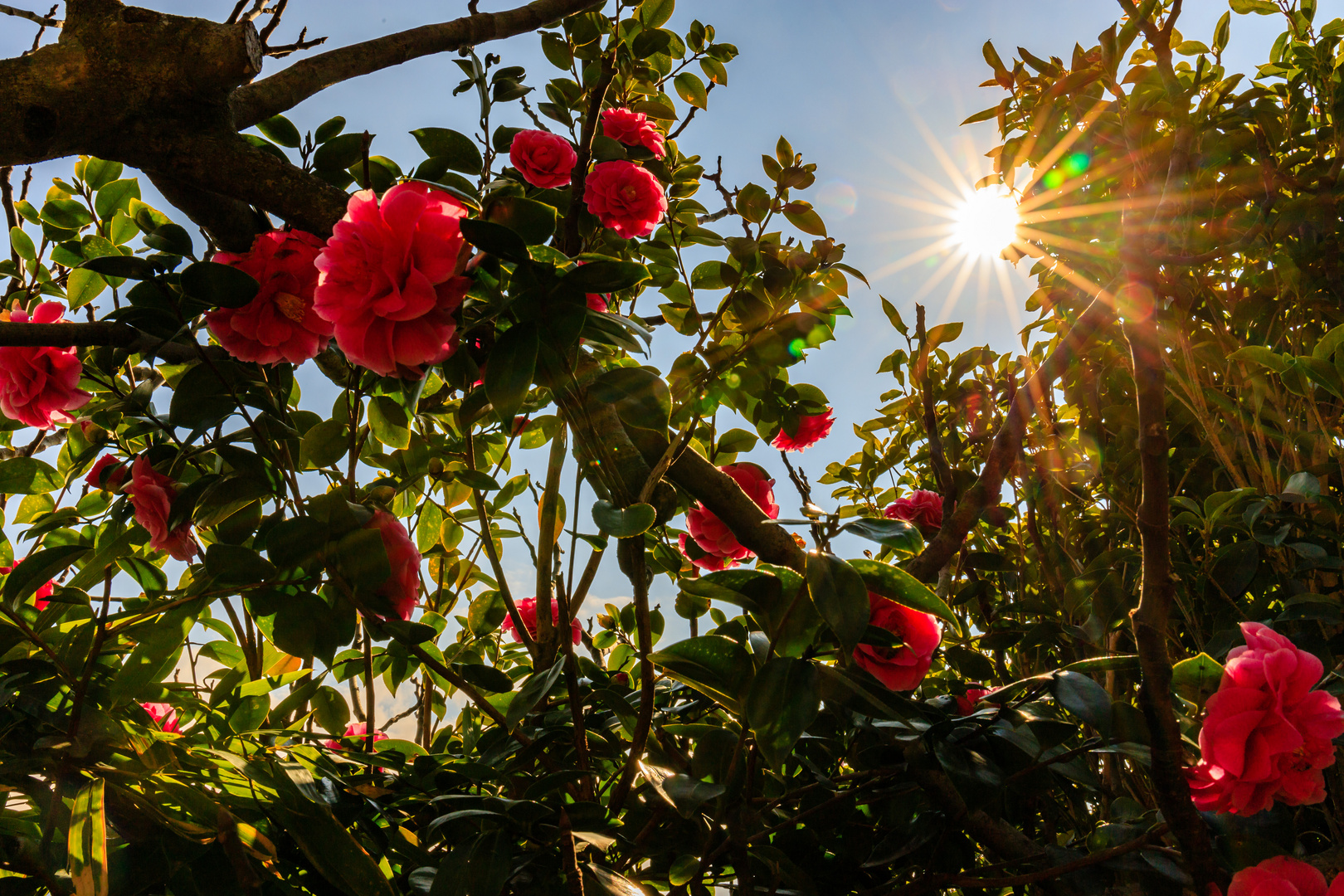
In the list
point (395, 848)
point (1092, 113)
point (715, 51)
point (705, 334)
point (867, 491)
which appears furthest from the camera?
point (867, 491)

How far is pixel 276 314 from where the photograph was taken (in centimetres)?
71

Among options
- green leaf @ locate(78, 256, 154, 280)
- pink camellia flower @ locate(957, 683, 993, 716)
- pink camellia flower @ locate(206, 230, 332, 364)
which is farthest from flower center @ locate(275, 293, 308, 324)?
pink camellia flower @ locate(957, 683, 993, 716)

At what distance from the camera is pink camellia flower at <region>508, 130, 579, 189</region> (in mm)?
1215

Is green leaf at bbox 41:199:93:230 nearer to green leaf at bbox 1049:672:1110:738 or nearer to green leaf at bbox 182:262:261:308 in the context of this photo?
green leaf at bbox 182:262:261:308

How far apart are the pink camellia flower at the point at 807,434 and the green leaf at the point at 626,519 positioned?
825 mm

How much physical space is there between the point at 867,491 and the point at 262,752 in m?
1.56

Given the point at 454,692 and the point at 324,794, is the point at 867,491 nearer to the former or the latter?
the point at 454,692

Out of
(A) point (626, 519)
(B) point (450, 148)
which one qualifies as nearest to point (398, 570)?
(A) point (626, 519)

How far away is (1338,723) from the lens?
583 mm

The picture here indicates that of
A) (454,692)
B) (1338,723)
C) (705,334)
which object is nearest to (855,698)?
(1338,723)

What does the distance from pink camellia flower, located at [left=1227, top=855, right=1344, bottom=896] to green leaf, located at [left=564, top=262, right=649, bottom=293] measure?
66cm

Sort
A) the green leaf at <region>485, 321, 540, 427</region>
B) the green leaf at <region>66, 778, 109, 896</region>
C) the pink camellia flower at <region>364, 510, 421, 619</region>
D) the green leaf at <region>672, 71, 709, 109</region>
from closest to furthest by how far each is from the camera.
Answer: the green leaf at <region>66, 778, 109, 896</region> → the green leaf at <region>485, 321, 540, 427</region> → the pink camellia flower at <region>364, 510, 421, 619</region> → the green leaf at <region>672, 71, 709, 109</region>

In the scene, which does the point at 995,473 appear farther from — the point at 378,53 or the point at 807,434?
the point at 378,53

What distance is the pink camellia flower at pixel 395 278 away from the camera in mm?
557
